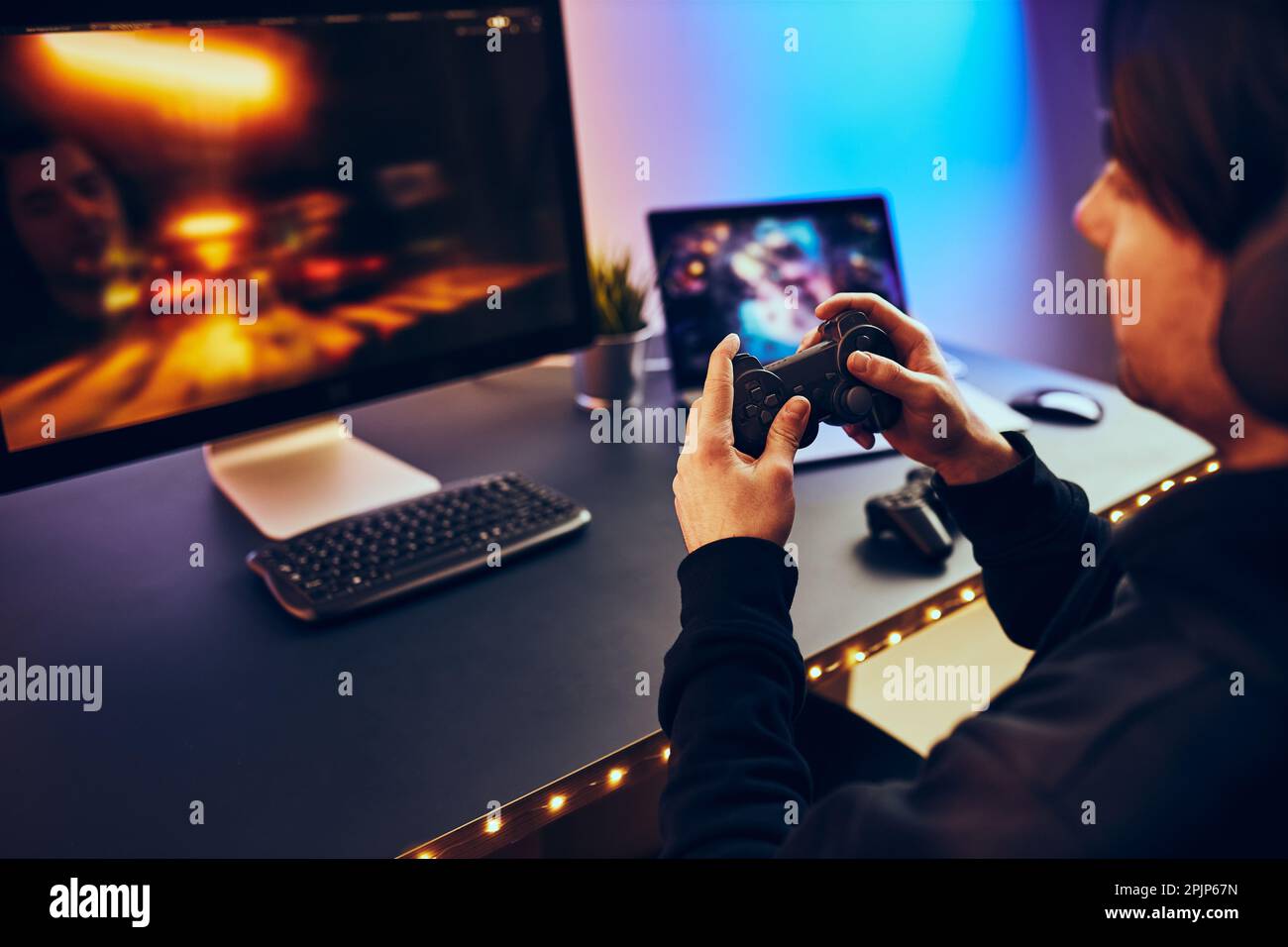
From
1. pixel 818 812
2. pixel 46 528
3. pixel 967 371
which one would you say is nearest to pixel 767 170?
pixel 967 371

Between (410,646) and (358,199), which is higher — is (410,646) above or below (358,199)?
below

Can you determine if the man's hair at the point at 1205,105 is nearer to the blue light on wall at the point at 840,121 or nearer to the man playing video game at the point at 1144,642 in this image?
the man playing video game at the point at 1144,642

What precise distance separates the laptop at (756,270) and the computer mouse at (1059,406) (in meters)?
0.06

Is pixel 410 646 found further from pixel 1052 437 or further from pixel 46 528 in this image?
pixel 1052 437

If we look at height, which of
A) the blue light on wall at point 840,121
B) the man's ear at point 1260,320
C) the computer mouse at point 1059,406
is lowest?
the computer mouse at point 1059,406

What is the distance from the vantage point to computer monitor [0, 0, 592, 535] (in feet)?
2.85

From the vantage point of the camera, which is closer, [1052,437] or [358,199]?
[358,199]

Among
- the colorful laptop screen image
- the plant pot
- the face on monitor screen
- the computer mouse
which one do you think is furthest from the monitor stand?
the computer mouse

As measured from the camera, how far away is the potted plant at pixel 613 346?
1312 mm

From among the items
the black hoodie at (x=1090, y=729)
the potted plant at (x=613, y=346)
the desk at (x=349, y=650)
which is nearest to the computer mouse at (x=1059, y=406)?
the desk at (x=349, y=650)
